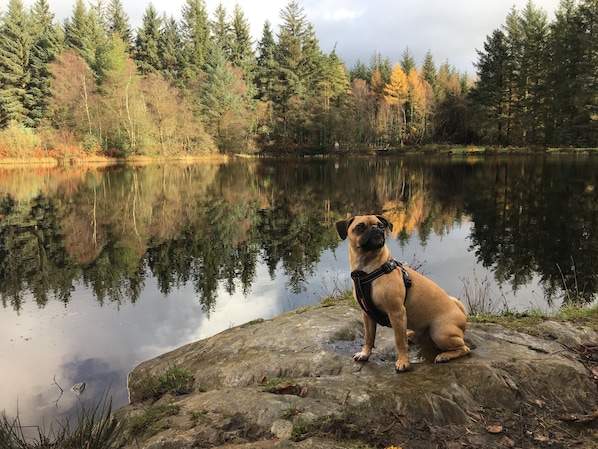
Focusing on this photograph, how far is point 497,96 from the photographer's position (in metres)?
61.9

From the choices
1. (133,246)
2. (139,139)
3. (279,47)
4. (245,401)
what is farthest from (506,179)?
(279,47)

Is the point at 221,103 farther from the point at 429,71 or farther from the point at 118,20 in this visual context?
the point at 429,71

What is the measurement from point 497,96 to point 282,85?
3256cm

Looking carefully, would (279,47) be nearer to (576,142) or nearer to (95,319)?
(576,142)

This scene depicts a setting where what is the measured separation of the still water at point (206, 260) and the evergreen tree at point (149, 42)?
5312 cm

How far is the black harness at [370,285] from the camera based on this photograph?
12.8ft

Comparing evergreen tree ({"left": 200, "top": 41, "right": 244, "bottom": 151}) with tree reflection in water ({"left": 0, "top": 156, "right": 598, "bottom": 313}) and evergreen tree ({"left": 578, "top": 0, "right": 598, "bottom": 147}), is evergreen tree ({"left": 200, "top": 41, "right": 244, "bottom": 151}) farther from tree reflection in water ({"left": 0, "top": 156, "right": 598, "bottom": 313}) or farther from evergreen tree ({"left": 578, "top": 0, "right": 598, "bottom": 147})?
evergreen tree ({"left": 578, "top": 0, "right": 598, "bottom": 147})

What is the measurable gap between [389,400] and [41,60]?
71209mm

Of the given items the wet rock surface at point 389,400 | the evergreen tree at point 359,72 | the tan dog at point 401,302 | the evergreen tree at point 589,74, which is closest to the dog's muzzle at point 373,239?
the tan dog at point 401,302

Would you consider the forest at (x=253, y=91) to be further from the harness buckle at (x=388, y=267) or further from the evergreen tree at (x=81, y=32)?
the harness buckle at (x=388, y=267)

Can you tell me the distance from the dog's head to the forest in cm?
4838

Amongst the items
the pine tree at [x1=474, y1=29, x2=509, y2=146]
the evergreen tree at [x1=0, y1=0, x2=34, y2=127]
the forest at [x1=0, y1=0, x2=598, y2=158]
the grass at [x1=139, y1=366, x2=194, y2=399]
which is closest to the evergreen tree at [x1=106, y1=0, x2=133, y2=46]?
the forest at [x1=0, y1=0, x2=598, y2=158]

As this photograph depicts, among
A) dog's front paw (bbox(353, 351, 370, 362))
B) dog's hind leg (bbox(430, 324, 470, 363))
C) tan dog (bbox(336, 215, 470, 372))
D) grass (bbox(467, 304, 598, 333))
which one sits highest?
tan dog (bbox(336, 215, 470, 372))

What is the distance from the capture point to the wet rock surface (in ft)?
9.54
